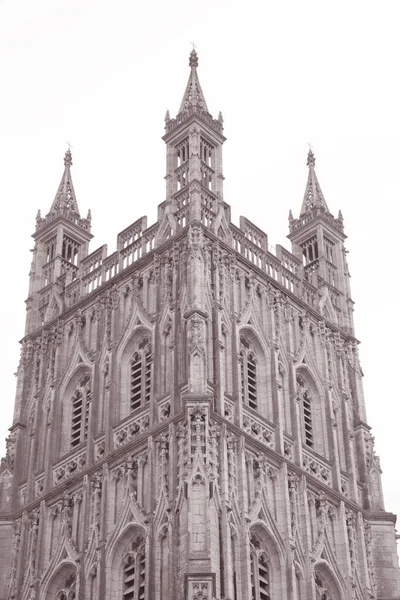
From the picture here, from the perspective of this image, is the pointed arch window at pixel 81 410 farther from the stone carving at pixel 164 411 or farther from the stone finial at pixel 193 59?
the stone finial at pixel 193 59

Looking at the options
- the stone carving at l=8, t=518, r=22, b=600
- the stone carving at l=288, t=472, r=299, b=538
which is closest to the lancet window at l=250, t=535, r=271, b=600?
the stone carving at l=288, t=472, r=299, b=538

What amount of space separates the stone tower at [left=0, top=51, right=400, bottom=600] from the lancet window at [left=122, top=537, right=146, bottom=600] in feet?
0.21

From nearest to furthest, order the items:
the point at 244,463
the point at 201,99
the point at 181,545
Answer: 1. the point at 181,545
2. the point at 244,463
3. the point at 201,99

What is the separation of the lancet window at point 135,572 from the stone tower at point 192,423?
2.5 inches

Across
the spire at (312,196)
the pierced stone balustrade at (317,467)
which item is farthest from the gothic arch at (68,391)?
the spire at (312,196)

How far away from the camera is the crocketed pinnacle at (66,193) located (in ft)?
222

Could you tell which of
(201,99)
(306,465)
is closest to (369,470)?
(306,465)

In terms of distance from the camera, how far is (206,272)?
181ft

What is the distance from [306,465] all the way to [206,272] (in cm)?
846

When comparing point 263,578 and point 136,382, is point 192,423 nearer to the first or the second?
point 263,578

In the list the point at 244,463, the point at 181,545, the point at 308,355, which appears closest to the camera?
the point at 181,545

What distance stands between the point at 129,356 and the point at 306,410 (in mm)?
7565

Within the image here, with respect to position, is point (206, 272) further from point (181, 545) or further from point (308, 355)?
point (181, 545)

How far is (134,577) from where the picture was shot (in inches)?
1902
